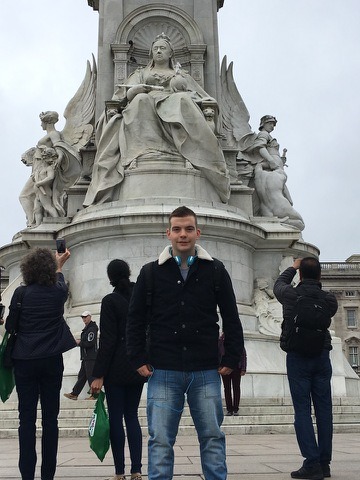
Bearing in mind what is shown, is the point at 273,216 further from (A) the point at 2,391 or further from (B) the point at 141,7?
(A) the point at 2,391

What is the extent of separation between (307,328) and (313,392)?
623 millimetres

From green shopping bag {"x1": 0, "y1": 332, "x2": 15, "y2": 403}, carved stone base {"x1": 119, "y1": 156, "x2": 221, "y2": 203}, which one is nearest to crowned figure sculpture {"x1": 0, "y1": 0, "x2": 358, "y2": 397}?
carved stone base {"x1": 119, "y1": 156, "x2": 221, "y2": 203}

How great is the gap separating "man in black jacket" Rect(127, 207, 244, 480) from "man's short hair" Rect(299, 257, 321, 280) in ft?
6.86

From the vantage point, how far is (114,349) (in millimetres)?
6105

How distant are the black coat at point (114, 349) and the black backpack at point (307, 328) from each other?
4.72ft

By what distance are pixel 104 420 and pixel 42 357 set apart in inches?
32.9

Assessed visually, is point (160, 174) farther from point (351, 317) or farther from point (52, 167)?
point (351, 317)

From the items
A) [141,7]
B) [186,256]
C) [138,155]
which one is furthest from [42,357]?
[141,7]

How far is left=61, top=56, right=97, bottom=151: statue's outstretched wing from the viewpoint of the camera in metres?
21.2

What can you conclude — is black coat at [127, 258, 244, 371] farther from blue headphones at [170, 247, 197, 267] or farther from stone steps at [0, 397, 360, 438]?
stone steps at [0, 397, 360, 438]

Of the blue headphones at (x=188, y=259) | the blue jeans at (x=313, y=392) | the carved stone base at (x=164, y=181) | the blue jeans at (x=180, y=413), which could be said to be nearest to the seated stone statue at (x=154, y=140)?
the carved stone base at (x=164, y=181)

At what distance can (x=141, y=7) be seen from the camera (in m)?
21.3

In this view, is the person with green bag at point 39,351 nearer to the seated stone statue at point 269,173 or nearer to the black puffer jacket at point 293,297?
the black puffer jacket at point 293,297

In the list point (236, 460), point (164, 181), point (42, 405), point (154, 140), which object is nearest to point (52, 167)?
point (154, 140)
